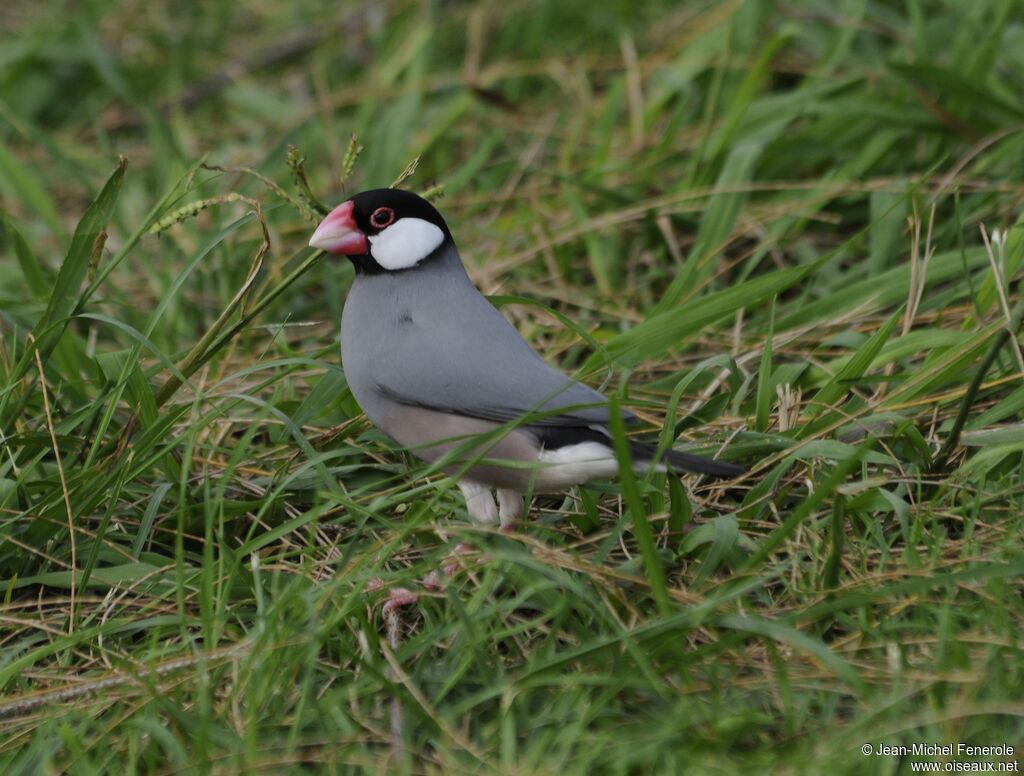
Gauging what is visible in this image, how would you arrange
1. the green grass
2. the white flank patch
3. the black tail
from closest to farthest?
the green grass < the black tail < the white flank patch

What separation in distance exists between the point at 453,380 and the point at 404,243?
50 centimetres

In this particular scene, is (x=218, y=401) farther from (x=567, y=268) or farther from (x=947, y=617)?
(x=947, y=617)

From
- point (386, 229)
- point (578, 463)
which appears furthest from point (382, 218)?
point (578, 463)

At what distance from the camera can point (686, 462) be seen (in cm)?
299

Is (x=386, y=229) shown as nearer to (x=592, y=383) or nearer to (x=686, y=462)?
(x=592, y=383)

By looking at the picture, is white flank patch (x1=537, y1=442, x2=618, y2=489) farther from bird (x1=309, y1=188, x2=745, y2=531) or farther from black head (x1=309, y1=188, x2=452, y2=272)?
black head (x1=309, y1=188, x2=452, y2=272)

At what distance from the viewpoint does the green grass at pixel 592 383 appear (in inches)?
102

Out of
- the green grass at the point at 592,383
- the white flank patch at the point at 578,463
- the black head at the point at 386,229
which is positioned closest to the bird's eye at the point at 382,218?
the black head at the point at 386,229

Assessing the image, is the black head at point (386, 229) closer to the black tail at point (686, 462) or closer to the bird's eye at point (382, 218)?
the bird's eye at point (382, 218)

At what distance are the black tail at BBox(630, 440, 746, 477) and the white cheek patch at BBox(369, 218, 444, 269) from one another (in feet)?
2.80

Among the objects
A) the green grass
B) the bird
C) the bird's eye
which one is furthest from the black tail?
the bird's eye

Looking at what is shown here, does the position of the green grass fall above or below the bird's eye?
below

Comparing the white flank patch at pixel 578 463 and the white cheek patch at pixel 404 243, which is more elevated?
the white cheek patch at pixel 404 243

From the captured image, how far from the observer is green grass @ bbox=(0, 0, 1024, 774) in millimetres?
2596
